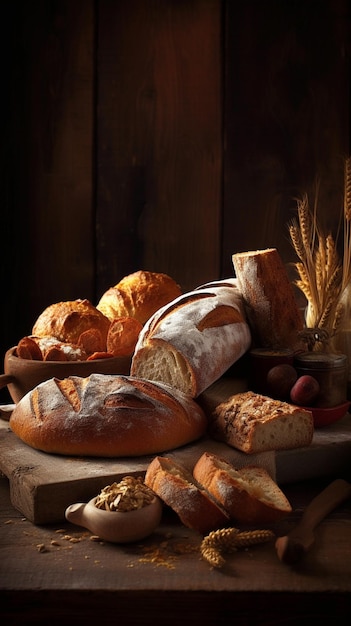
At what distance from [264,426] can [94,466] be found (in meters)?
0.35

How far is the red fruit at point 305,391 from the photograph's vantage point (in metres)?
1.75

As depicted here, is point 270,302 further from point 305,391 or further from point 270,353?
point 305,391

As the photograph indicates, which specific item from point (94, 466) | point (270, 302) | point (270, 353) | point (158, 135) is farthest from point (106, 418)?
point (158, 135)

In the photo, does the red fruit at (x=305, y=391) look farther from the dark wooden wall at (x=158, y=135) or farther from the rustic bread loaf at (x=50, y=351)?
the dark wooden wall at (x=158, y=135)

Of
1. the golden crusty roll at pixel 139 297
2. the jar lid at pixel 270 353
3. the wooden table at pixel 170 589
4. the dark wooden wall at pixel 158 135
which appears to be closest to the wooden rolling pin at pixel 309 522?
the wooden table at pixel 170 589

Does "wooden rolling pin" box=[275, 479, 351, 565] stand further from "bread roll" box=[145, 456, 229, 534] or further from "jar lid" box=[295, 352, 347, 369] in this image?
"jar lid" box=[295, 352, 347, 369]

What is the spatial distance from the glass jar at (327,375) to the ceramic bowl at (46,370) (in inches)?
18.6

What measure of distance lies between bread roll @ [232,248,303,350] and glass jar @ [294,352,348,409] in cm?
29

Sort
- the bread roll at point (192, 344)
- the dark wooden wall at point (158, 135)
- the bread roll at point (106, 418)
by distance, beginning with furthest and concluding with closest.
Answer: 1. the dark wooden wall at point (158, 135)
2. the bread roll at point (192, 344)
3. the bread roll at point (106, 418)

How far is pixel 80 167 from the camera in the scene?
338 cm
